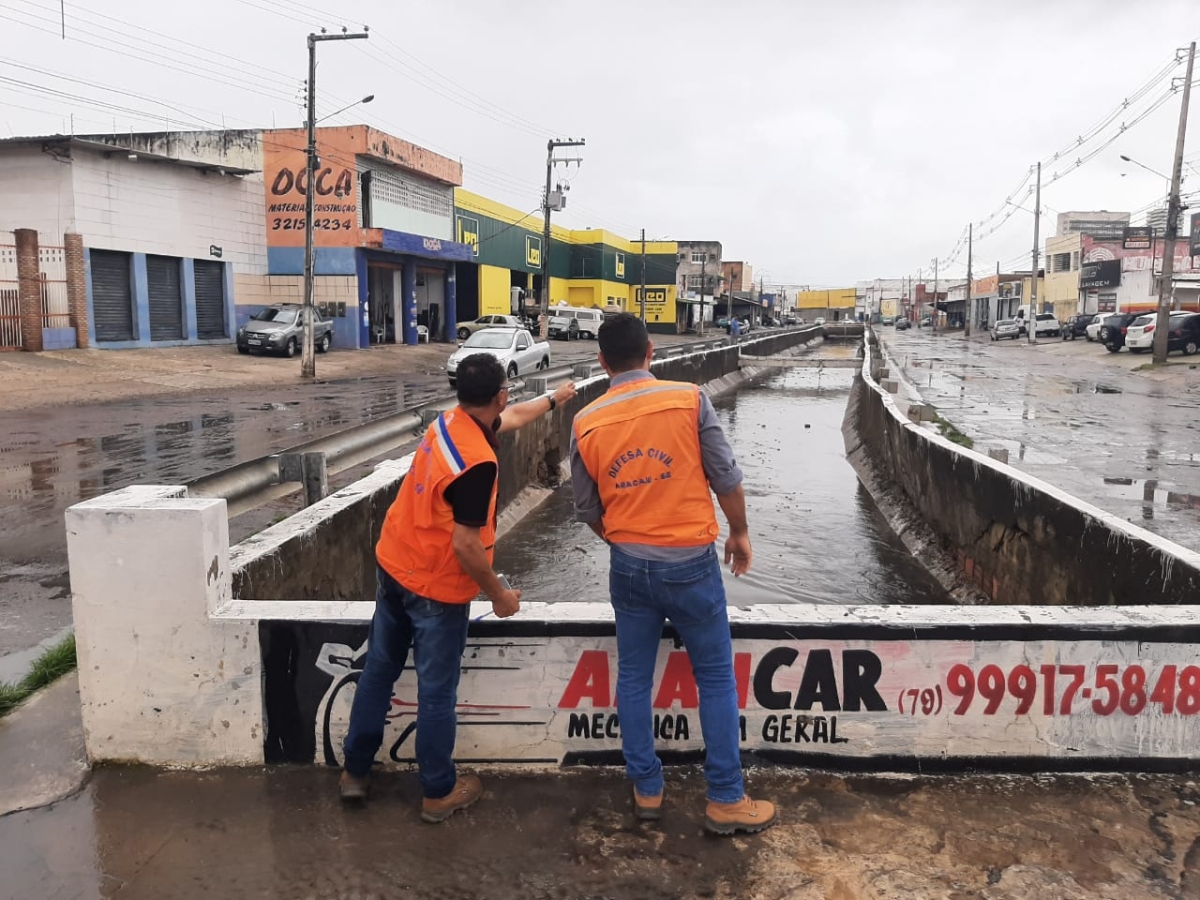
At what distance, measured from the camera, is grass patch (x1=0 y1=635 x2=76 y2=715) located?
412 centimetres

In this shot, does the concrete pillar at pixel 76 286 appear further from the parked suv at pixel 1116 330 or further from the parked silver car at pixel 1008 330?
the parked silver car at pixel 1008 330

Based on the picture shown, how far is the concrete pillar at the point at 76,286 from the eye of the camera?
84.3ft

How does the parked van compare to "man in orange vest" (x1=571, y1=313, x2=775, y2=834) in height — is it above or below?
above

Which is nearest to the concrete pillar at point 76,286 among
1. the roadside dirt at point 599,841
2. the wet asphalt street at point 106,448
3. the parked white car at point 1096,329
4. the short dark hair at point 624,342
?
the wet asphalt street at point 106,448

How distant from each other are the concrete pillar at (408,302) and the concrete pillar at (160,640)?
1495 inches

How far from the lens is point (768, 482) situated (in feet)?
38.6

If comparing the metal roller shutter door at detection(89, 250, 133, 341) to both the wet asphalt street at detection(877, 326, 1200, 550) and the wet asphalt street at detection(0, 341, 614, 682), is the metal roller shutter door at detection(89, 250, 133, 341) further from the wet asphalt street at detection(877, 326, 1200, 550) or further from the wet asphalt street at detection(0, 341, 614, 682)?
the wet asphalt street at detection(877, 326, 1200, 550)

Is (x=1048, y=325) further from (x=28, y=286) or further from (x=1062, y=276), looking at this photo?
(x=28, y=286)

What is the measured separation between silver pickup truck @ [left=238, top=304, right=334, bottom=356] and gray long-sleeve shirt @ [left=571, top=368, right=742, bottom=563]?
94.3 ft

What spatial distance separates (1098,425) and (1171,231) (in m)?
21.2

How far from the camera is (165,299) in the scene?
1200 inches

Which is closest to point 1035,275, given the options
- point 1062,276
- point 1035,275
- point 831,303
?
point 1035,275

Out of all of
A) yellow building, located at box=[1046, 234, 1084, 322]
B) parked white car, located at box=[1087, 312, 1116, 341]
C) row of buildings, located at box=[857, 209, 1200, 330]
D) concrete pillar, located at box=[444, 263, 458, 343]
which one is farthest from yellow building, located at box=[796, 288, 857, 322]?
concrete pillar, located at box=[444, 263, 458, 343]

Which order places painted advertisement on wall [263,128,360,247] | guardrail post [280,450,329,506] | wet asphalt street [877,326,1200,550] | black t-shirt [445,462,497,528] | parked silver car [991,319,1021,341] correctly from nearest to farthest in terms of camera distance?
black t-shirt [445,462,497,528] < guardrail post [280,450,329,506] < wet asphalt street [877,326,1200,550] < painted advertisement on wall [263,128,360,247] < parked silver car [991,319,1021,341]
